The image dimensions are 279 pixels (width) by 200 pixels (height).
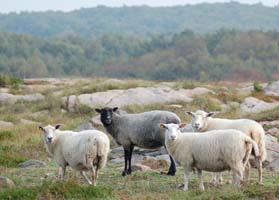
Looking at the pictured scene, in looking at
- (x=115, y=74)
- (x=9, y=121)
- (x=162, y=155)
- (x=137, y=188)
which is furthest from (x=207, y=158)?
(x=115, y=74)

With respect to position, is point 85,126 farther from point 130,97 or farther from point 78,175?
point 78,175

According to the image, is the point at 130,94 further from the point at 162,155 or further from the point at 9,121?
the point at 162,155

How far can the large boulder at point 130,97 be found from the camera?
2703 centimetres

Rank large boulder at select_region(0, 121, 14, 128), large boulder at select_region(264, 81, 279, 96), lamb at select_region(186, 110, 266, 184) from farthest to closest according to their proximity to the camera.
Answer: large boulder at select_region(264, 81, 279, 96) → large boulder at select_region(0, 121, 14, 128) → lamb at select_region(186, 110, 266, 184)

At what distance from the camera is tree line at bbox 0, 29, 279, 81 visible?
270 ft

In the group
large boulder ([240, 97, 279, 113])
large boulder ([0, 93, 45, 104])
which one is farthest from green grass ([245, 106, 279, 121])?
large boulder ([0, 93, 45, 104])

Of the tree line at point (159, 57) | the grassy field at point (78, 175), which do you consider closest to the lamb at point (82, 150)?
the grassy field at point (78, 175)

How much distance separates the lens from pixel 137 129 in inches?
611

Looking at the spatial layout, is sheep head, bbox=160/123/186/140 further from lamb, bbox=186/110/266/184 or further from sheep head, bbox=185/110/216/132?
sheep head, bbox=185/110/216/132

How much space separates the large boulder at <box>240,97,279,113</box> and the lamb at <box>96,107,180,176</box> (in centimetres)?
1054

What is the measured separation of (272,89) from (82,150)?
62.7 feet

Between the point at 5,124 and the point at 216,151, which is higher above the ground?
the point at 216,151

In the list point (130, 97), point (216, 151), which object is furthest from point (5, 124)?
point (216, 151)

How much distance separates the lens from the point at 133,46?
115 metres
